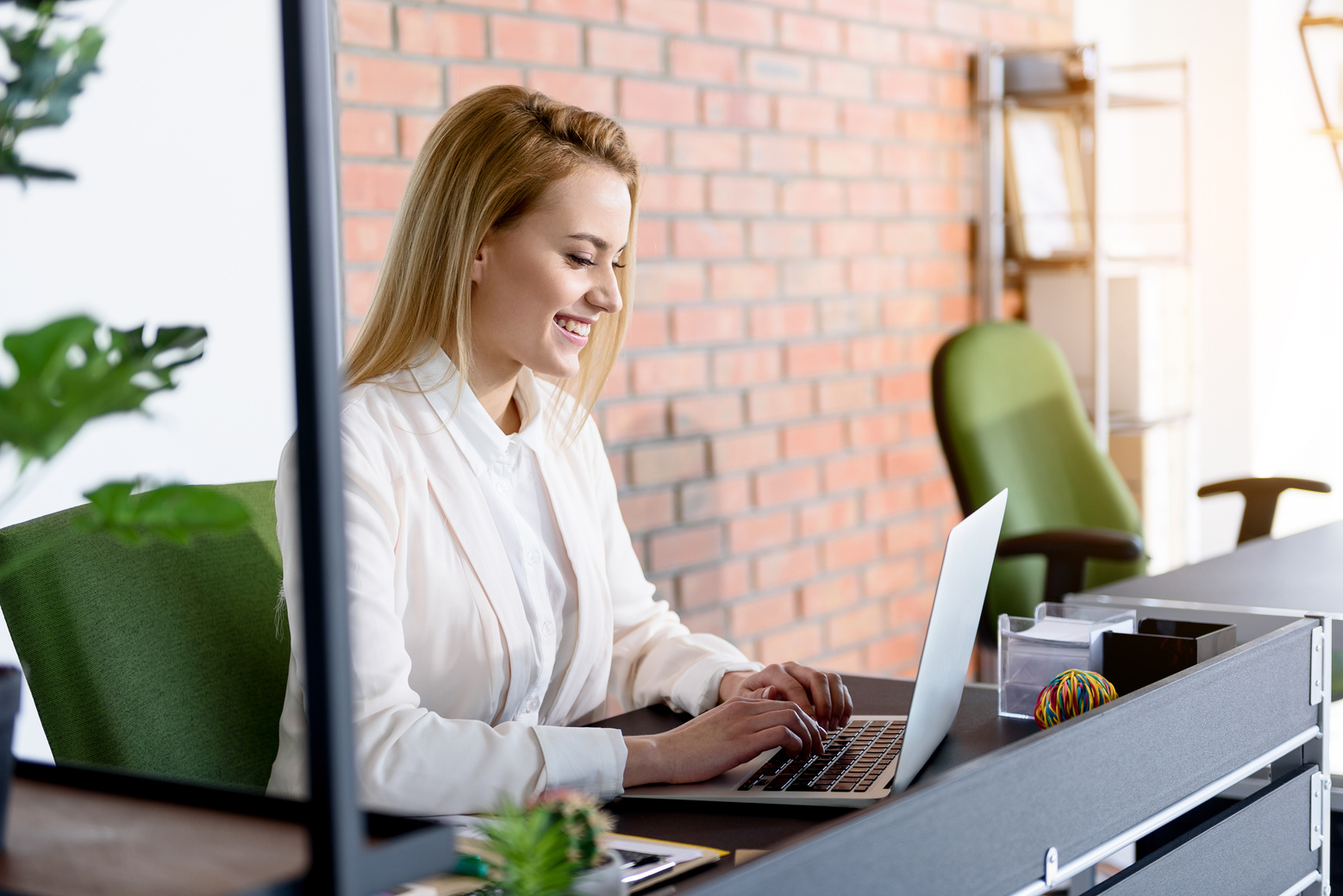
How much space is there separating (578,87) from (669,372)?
0.55 metres

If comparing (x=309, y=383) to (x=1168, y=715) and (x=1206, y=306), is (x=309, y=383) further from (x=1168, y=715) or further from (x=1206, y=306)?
(x=1206, y=306)

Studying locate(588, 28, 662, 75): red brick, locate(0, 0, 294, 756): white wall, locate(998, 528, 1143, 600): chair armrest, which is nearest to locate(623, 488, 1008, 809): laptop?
locate(0, 0, 294, 756): white wall

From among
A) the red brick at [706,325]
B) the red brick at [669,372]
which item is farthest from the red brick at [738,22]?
the red brick at [669,372]

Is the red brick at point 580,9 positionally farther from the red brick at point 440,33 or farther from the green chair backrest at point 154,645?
the green chair backrest at point 154,645

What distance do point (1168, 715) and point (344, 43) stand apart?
148cm

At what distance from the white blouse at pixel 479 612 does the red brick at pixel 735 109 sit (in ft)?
3.51

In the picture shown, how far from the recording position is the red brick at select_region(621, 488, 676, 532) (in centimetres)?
250

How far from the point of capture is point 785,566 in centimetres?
289

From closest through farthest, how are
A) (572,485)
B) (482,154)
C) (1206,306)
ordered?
(482,154), (572,485), (1206,306)

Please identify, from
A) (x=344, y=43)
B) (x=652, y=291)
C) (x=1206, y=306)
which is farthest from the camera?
(x=1206, y=306)

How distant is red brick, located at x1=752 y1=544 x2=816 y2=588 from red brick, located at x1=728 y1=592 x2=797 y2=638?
3 centimetres

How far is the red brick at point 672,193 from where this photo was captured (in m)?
2.51

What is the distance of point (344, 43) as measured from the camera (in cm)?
198

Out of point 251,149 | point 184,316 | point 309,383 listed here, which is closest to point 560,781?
point 309,383
